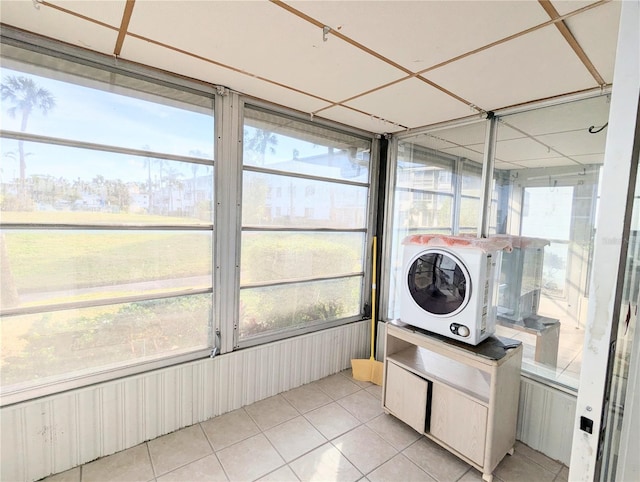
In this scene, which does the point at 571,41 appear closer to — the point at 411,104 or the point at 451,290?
the point at 411,104

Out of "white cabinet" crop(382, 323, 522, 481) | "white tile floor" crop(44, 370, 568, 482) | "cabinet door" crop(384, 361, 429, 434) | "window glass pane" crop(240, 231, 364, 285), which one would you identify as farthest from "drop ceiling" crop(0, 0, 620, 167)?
"white tile floor" crop(44, 370, 568, 482)

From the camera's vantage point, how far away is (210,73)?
203 centimetres

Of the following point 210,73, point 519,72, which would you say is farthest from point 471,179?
point 210,73

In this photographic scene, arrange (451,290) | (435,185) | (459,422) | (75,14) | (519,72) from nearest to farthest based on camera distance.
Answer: (75,14)
(519,72)
(459,422)
(451,290)
(435,185)

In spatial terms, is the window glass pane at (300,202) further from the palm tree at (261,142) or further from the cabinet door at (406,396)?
the cabinet door at (406,396)

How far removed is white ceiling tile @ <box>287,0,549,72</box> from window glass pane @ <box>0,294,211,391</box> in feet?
6.67

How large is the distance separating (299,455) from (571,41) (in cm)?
287

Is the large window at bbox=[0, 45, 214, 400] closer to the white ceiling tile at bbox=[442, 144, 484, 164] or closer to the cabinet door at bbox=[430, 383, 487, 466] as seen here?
the cabinet door at bbox=[430, 383, 487, 466]

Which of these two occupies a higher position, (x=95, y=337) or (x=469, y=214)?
(x=469, y=214)

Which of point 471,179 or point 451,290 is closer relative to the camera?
point 451,290

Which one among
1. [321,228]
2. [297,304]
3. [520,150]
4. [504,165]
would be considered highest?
[520,150]

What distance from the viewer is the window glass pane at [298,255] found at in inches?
103

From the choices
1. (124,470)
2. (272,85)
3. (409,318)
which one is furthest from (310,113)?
(124,470)

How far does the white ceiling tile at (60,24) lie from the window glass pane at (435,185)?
2606mm
